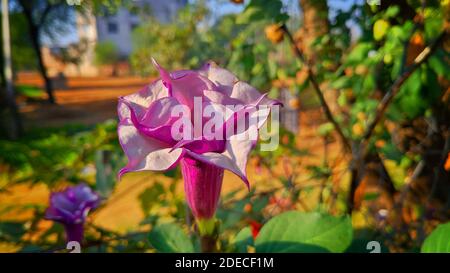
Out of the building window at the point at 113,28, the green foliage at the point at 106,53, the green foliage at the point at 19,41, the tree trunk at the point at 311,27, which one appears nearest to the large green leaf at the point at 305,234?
the tree trunk at the point at 311,27

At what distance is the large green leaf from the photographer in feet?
1.41

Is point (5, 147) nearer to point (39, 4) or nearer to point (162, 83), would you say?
point (162, 83)

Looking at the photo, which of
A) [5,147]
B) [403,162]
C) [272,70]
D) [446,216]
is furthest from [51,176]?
[5,147]

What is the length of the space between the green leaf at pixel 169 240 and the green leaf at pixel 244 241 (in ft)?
0.20

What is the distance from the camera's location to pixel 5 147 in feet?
14.1

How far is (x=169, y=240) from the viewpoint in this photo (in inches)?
19.4

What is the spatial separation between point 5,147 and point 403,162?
14.5 ft

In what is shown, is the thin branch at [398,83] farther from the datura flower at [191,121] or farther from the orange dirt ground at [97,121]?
the orange dirt ground at [97,121]

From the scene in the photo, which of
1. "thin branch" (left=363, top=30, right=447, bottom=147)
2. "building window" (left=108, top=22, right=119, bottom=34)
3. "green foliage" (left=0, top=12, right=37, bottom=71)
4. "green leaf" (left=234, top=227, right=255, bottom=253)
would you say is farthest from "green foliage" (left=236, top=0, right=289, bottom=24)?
"building window" (left=108, top=22, right=119, bottom=34)

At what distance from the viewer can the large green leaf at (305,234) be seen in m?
0.43

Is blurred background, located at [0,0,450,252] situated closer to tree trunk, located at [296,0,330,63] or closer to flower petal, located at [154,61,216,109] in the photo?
tree trunk, located at [296,0,330,63]

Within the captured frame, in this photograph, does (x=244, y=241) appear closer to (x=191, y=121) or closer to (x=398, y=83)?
(x=191, y=121)

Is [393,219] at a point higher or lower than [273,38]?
lower
